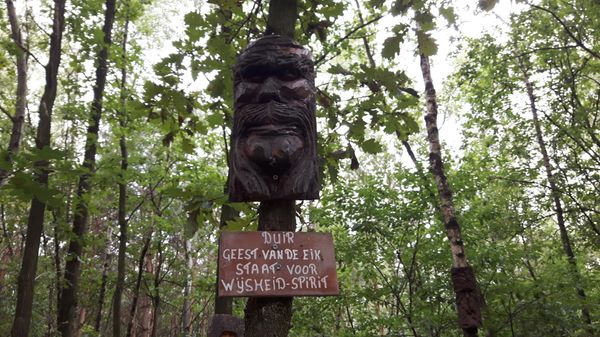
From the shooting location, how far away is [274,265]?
2.17 m

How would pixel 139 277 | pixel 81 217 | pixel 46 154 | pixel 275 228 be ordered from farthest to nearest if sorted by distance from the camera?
pixel 139 277, pixel 81 217, pixel 275 228, pixel 46 154

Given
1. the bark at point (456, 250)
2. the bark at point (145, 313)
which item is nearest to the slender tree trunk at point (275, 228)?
the bark at point (456, 250)

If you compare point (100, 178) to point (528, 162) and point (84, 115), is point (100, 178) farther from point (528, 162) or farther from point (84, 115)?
point (528, 162)

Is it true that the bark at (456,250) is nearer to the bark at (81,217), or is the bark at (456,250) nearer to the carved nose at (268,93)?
Result: the carved nose at (268,93)

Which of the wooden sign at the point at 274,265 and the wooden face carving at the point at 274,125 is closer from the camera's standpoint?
the wooden sign at the point at 274,265

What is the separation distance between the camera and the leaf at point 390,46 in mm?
3318

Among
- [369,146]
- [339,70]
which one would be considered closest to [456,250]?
[369,146]

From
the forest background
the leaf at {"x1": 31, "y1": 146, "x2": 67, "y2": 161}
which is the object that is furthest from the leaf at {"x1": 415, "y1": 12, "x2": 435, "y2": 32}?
the leaf at {"x1": 31, "y1": 146, "x2": 67, "y2": 161}

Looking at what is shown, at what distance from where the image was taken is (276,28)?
296 centimetres

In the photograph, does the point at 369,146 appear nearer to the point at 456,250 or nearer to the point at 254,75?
the point at 254,75

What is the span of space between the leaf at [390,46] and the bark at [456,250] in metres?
3.00

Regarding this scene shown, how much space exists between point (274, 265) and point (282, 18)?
173cm

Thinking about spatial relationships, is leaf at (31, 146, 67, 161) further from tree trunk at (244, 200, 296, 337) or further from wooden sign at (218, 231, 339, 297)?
tree trunk at (244, 200, 296, 337)

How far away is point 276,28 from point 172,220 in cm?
901
